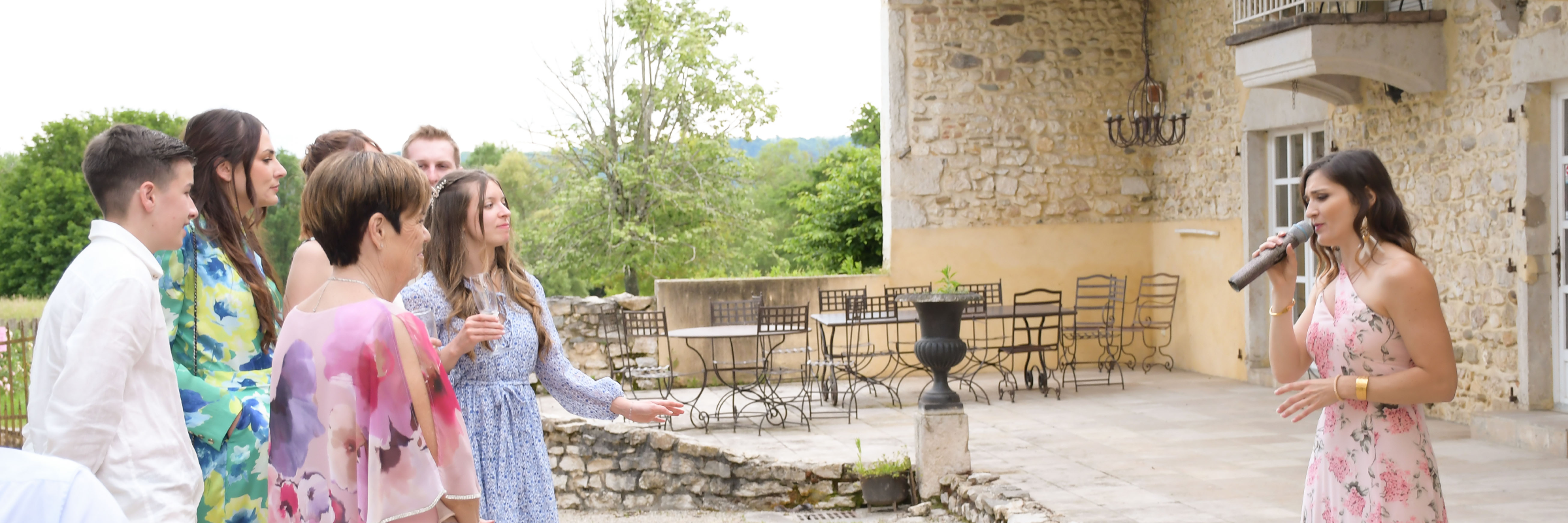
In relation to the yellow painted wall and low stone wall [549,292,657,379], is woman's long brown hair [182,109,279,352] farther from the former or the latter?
the yellow painted wall

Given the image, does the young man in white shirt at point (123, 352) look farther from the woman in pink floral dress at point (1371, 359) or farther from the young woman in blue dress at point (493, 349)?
the woman in pink floral dress at point (1371, 359)

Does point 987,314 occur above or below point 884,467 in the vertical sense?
above

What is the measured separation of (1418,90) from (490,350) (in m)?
6.10

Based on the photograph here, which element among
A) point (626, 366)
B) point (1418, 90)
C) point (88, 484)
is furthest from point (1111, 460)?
point (88, 484)

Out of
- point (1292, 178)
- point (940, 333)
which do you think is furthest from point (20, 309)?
point (1292, 178)

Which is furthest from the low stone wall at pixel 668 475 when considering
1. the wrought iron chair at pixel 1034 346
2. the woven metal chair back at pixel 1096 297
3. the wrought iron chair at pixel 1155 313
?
the wrought iron chair at pixel 1155 313

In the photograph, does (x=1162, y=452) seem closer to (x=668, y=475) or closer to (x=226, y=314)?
(x=668, y=475)

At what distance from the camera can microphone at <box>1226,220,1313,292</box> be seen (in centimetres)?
221

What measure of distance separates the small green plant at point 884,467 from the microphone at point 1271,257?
379 centimetres

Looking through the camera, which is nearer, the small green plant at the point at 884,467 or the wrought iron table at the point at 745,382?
the small green plant at the point at 884,467

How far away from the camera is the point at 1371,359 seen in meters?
2.21

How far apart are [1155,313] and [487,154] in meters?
37.6

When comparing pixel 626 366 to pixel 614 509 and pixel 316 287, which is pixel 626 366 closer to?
pixel 614 509

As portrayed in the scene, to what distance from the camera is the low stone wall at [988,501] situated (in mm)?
4641
